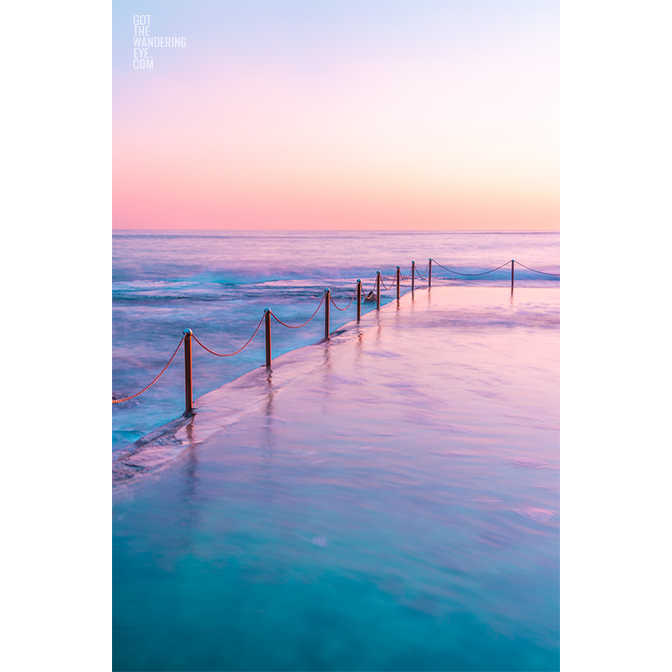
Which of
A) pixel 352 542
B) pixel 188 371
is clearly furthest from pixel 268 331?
pixel 352 542

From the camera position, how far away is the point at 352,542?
11.5 feet

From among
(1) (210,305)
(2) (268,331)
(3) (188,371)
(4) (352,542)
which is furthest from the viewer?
(1) (210,305)

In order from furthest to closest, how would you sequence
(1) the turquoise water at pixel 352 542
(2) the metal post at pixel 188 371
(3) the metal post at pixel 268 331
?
(3) the metal post at pixel 268 331
(2) the metal post at pixel 188 371
(1) the turquoise water at pixel 352 542

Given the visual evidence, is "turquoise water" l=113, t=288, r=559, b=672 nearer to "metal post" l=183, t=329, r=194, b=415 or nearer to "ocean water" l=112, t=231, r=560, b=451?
"metal post" l=183, t=329, r=194, b=415

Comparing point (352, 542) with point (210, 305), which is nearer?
point (352, 542)

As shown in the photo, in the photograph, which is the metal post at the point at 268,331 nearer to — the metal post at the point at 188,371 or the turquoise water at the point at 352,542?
the metal post at the point at 188,371

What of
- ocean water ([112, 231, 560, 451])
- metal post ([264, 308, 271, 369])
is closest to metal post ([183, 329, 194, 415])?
ocean water ([112, 231, 560, 451])

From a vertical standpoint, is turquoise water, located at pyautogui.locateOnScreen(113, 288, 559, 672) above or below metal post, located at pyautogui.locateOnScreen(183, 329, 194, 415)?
below

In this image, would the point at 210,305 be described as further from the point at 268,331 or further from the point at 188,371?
the point at 188,371

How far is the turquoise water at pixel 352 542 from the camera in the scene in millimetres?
2658

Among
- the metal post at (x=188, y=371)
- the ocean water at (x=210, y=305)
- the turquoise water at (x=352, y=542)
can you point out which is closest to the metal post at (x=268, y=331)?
the ocean water at (x=210, y=305)

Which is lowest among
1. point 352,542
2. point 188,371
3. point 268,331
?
point 352,542

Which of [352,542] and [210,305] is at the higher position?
[210,305]

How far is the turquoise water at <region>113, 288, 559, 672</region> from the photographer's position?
266 cm
